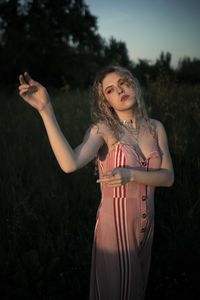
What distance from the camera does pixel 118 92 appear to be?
1721 millimetres

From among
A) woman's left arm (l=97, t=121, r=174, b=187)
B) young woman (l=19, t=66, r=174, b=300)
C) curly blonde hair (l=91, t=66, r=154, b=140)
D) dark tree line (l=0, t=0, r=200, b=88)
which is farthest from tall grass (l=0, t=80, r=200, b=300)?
dark tree line (l=0, t=0, r=200, b=88)

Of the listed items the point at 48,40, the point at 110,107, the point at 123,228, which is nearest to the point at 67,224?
the point at 123,228

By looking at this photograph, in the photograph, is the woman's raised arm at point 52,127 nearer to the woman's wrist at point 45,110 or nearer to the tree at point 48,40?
the woman's wrist at point 45,110

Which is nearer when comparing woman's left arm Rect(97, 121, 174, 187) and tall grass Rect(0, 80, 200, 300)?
woman's left arm Rect(97, 121, 174, 187)

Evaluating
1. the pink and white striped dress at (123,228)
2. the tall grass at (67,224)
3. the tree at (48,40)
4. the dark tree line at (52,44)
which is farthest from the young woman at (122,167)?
the tree at (48,40)

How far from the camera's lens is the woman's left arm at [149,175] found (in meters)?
1.53

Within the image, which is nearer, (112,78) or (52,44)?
(112,78)

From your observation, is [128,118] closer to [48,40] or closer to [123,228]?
[123,228]

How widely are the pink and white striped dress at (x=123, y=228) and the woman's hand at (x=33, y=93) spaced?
1.34ft

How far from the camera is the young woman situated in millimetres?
1650

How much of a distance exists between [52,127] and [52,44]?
53.7 ft

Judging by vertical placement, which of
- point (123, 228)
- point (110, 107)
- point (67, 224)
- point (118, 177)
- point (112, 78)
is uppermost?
point (112, 78)

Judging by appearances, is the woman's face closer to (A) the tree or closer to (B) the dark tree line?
(B) the dark tree line

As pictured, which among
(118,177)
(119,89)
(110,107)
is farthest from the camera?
(110,107)
